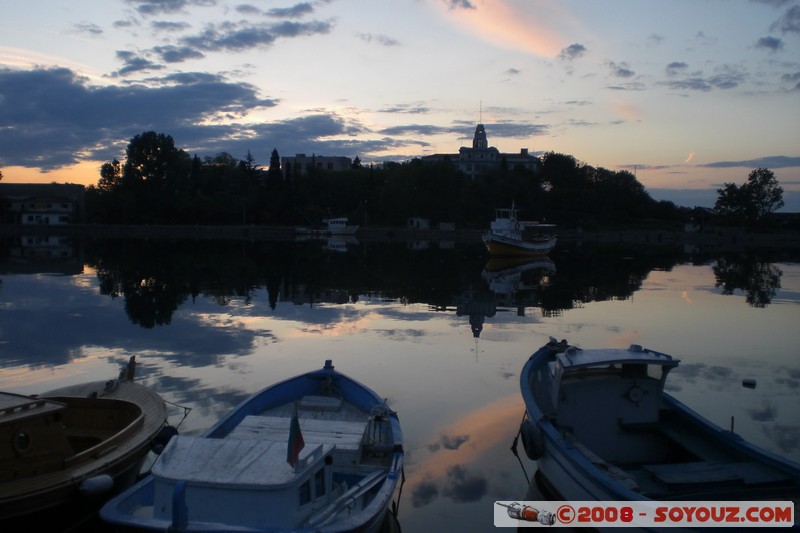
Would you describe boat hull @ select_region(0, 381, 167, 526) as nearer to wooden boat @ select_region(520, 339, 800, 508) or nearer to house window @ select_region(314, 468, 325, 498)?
house window @ select_region(314, 468, 325, 498)

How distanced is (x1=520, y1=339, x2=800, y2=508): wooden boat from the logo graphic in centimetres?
49

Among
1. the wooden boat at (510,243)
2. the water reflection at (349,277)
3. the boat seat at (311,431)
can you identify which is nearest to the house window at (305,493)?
the boat seat at (311,431)

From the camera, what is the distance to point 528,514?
26.9 ft

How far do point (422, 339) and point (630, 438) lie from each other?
1067 cm

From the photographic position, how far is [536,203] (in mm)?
110812

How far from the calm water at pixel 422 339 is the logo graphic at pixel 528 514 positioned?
967 millimetres

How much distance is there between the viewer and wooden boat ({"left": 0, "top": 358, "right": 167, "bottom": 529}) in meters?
7.71

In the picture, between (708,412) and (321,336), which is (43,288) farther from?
(708,412)

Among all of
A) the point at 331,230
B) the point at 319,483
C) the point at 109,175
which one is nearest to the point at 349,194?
the point at 331,230

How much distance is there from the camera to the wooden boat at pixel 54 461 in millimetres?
7715

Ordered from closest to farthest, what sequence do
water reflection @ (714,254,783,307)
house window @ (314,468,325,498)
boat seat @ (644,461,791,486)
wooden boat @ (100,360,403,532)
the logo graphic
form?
wooden boat @ (100,360,403,532)
house window @ (314,468,325,498)
the logo graphic
boat seat @ (644,461,791,486)
water reflection @ (714,254,783,307)

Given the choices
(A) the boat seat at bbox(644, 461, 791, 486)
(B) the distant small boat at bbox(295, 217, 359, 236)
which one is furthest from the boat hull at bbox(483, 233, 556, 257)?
(A) the boat seat at bbox(644, 461, 791, 486)

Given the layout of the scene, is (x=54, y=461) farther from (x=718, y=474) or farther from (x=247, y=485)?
(x=718, y=474)

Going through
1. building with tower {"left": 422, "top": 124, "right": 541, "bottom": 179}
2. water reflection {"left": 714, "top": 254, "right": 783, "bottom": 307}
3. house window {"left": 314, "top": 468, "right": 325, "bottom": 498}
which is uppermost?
building with tower {"left": 422, "top": 124, "right": 541, "bottom": 179}
